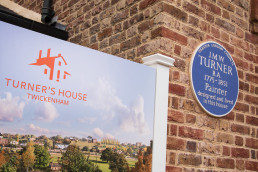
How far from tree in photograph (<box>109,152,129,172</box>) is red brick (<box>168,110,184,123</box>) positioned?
0.46 meters

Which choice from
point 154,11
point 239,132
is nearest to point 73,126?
point 154,11

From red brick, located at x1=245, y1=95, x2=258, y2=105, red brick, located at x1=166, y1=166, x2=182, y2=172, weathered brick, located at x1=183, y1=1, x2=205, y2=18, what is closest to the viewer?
red brick, located at x1=166, y1=166, x2=182, y2=172

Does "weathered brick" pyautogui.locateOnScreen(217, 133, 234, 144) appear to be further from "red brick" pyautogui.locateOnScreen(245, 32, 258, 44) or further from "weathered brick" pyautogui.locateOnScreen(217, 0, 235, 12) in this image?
"weathered brick" pyautogui.locateOnScreen(217, 0, 235, 12)

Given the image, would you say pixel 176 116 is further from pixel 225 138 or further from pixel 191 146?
pixel 225 138

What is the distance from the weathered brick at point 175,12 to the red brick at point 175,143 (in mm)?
914

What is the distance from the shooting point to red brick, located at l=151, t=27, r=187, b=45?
7.32 ft

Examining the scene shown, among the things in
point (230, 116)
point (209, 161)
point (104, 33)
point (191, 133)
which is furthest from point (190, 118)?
point (104, 33)

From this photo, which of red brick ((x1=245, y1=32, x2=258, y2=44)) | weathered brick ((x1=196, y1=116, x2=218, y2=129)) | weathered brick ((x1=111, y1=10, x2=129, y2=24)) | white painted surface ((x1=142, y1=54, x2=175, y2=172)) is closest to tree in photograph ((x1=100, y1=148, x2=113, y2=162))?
white painted surface ((x1=142, y1=54, x2=175, y2=172))

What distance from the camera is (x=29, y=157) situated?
60.2 inches

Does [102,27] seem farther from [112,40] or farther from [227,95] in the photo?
[227,95]

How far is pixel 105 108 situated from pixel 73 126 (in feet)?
0.76

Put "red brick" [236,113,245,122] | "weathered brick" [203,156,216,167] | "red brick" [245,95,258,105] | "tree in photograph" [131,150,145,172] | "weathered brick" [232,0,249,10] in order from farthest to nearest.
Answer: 1. "weathered brick" [232,0,249,10]
2. "red brick" [245,95,258,105]
3. "red brick" [236,113,245,122]
4. "weathered brick" [203,156,216,167]
5. "tree in photograph" [131,150,145,172]

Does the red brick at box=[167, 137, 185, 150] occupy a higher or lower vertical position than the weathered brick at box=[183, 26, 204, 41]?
lower

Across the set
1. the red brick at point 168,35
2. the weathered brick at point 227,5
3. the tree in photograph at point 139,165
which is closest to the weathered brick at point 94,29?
the red brick at point 168,35
